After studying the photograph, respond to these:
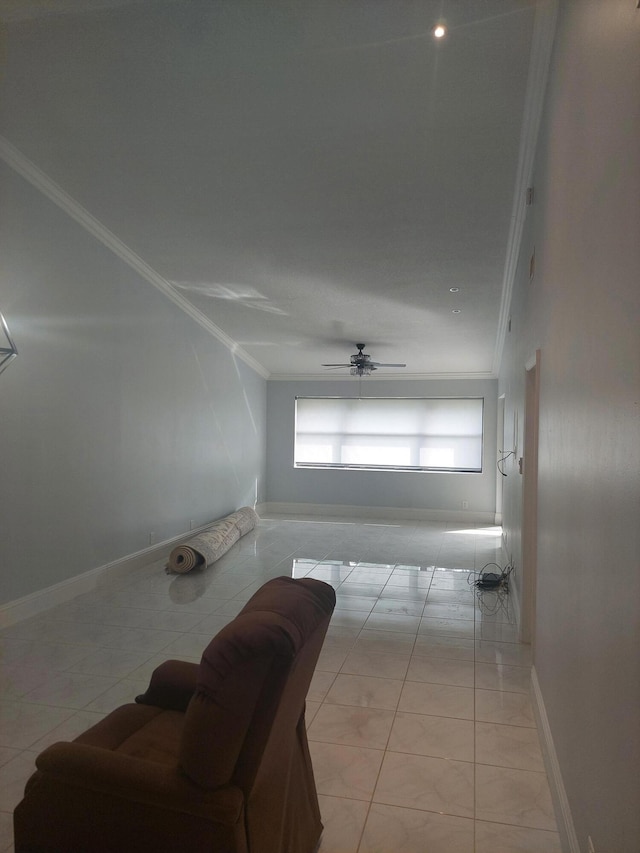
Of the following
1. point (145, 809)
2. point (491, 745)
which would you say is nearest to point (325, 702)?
point (491, 745)

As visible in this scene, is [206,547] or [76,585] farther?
[206,547]

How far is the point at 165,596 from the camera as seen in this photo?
5176mm

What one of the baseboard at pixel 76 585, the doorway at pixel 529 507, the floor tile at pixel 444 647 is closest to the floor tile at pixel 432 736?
the floor tile at pixel 444 647

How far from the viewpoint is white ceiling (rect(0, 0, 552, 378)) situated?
117 inches

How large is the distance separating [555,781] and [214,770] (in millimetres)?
1510

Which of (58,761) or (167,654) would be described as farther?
(167,654)

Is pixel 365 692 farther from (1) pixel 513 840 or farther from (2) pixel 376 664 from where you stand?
(1) pixel 513 840

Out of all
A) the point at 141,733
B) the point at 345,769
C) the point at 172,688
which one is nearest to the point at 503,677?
the point at 345,769

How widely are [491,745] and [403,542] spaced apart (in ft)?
16.7

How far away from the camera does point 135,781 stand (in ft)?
4.95

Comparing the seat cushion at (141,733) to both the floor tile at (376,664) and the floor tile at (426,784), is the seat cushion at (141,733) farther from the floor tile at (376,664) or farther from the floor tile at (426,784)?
the floor tile at (376,664)

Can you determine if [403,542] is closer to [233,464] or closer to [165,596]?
[233,464]

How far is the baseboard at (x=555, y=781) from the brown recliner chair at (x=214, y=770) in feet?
3.08

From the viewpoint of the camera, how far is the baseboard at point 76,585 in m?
4.38
